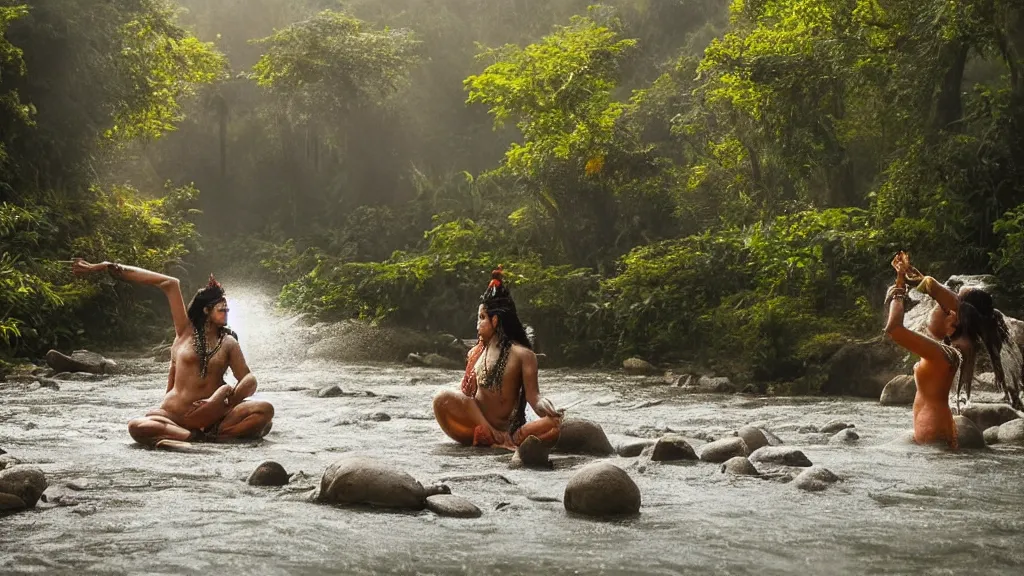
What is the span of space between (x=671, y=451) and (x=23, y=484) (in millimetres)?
4069

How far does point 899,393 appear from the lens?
11.9 metres

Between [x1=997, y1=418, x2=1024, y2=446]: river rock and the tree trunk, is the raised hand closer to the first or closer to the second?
[x1=997, y1=418, x2=1024, y2=446]: river rock

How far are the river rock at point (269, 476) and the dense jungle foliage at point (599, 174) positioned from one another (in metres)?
9.33

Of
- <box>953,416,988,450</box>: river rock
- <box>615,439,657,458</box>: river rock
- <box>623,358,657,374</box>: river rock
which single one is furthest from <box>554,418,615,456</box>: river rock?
<box>623,358,657,374</box>: river rock

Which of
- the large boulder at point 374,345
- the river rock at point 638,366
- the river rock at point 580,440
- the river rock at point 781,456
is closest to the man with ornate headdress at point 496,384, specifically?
the river rock at point 580,440

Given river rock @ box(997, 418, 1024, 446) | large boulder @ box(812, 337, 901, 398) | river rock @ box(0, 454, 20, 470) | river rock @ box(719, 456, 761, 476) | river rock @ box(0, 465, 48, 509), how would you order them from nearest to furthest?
1. river rock @ box(0, 465, 48, 509)
2. river rock @ box(0, 454, 20, 470)
3. river rock @ box(719, 456, 761, 476)
4. river rock @ box(997, 418, 1024, 446)
5. large boulder @ box(812, 337, 901, 398)

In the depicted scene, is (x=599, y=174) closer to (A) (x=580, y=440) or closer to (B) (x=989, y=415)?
(B) (x=989, y=415)

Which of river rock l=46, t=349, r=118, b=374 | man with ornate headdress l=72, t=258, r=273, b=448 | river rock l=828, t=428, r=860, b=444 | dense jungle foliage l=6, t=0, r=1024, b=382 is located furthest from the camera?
dense jungle foliage l=6, t=0, r=1024, b=382

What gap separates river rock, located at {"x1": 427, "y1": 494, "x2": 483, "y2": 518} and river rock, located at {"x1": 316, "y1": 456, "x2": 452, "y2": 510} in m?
0.08

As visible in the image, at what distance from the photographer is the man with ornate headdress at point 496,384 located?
7621 mm

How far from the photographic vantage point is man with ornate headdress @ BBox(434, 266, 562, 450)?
762 centimetres

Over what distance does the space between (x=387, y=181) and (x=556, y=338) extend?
18.7 meters

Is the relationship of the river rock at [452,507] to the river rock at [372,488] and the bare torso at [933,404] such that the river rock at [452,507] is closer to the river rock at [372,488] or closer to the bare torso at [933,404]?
the river rock at [372,488]

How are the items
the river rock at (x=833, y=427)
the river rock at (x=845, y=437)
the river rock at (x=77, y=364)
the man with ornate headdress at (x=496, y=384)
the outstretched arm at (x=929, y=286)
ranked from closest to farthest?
the outstretched arm at (x=929, y=286) < the man with ornate headdress at (x=496, y=384) < the river rock at (x=845, y=437) < the river rock at (x=833, y=427) < the river rock at (x=77, y=364)
